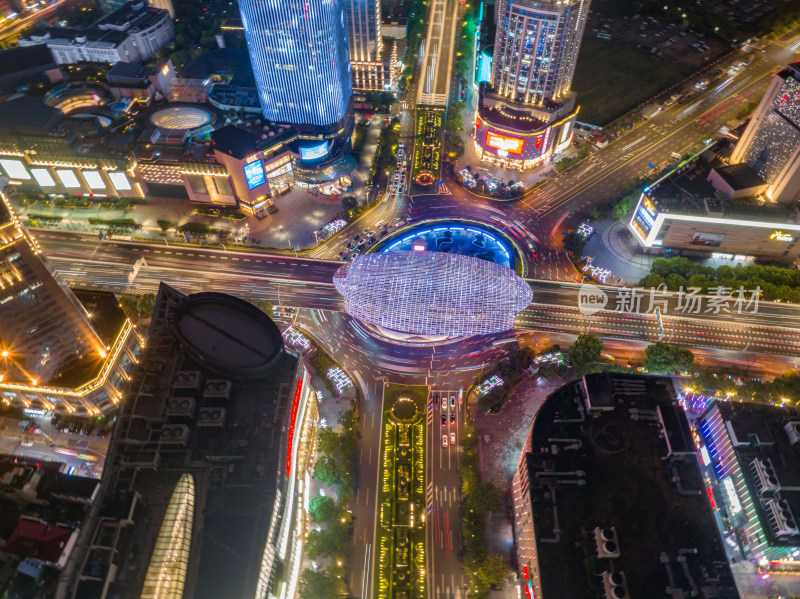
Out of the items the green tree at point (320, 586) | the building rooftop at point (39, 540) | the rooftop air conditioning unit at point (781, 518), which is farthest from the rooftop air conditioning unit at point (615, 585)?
the building rooftop at point (39, 540)

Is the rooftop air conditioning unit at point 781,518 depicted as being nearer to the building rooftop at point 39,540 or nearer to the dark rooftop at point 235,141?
the building rooftop at point 39,540

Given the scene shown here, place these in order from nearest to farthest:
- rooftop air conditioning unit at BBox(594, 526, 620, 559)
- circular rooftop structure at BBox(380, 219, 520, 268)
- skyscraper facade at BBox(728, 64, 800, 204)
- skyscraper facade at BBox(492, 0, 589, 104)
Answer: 1. rooftop air conditioning unit at BBox(594, 526, 620, 559)
2. skyscraper facade at BBox(728, 64, 800, 204)
3. skyscraper facade at BBox(492, 0, 589, 104)
4. circular rooftop structure at BBox(380, 219, 520, 268)

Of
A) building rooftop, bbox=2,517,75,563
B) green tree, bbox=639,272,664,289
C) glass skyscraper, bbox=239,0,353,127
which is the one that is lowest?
building rooftop, bbox=2,517,75,563

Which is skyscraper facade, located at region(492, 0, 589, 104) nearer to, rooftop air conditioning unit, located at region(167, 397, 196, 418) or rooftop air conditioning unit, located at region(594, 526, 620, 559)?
rooftop air conditioning unit, located at region(594, 526, 620, 559)

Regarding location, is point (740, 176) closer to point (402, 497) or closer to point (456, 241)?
point (456, 241)

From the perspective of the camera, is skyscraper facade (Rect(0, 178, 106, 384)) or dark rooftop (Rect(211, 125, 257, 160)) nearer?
skyscraper facade (Rect(0, 178, 106, 384))

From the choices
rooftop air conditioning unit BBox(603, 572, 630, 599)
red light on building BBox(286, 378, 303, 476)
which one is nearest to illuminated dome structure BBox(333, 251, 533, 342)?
red light on building BBox(286, 378, 303, 476)

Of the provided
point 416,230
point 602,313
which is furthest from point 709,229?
point 416,230
